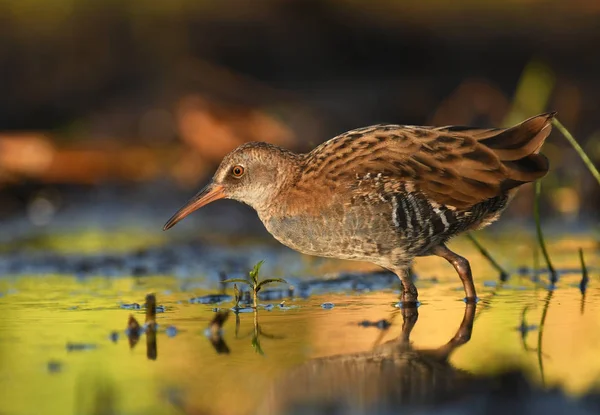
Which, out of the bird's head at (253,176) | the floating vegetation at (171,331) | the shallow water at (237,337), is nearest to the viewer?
the shallow water at (237,337)

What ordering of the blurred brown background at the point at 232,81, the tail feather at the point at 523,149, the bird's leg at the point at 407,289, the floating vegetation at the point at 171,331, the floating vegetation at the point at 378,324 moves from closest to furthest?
the floating vegetation at the point at 171,331 → the floating vegetation at the point at 378,324 → the bird's leg at the point at 407,289 → the tail feather at the point at 523,149 → the blurred brown background at the point at 232,81

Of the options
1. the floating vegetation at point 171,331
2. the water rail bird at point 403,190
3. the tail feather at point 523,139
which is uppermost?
the tail feather at point 523,139

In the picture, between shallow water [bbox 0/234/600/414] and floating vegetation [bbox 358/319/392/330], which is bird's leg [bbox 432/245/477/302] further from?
floating vegetation [bbox 358/319/392/330]

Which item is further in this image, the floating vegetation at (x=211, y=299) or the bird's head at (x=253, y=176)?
the bird's head at (x=253, y=176)

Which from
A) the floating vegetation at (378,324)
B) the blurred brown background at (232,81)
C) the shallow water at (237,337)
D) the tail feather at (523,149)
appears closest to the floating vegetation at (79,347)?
the shallow water at (237,337)

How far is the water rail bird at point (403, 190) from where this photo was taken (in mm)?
7891

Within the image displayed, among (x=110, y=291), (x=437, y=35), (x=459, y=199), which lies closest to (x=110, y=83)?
(x=437, y=35)

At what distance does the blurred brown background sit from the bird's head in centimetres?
490

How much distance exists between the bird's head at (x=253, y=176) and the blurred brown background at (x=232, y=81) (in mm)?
4897

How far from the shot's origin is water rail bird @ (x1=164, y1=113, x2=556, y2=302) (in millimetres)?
7891

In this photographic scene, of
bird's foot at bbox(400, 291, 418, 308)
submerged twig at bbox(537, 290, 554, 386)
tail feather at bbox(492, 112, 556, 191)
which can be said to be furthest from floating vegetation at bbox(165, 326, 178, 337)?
tail feather at bbox(492, 112, 556, 191)

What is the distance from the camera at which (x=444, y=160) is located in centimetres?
812

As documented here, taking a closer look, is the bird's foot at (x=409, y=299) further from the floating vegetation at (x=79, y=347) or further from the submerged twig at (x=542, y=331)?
the floating vegetation at (x=79, y=347)

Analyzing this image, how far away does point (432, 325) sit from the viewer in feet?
23.3
